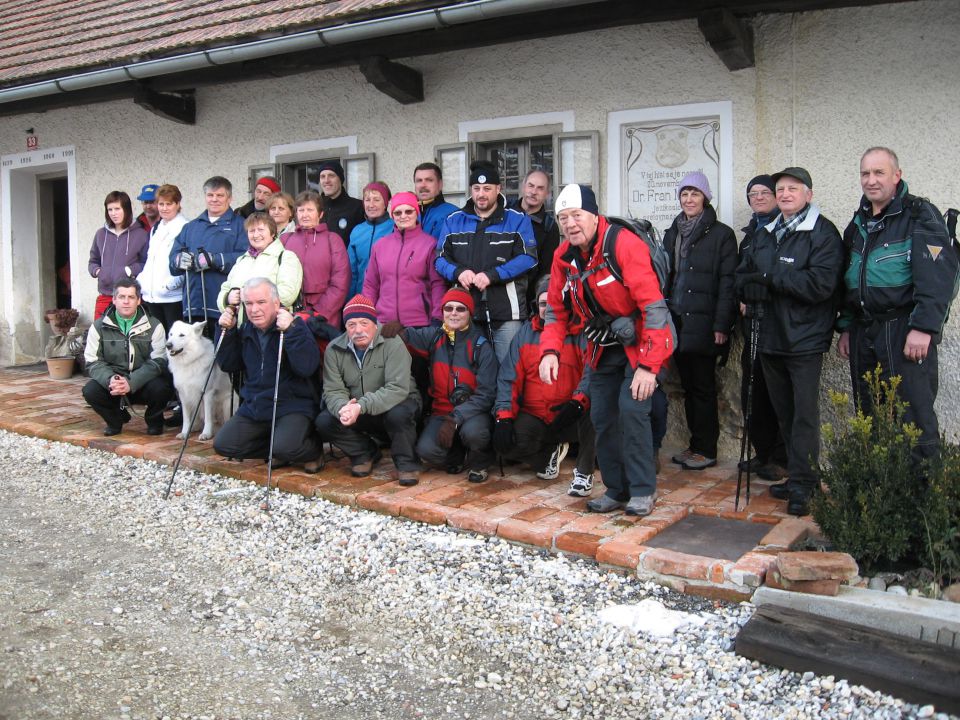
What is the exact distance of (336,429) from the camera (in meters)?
5.95

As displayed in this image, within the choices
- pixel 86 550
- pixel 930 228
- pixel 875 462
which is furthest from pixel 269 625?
pixel 930 228

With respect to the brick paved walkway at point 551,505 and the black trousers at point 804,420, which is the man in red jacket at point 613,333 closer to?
the brick paved walkway at point 551,505

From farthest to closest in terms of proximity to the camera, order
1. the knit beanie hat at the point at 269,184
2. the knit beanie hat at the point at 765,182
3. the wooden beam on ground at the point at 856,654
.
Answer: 1. the knit beanie hat at the point at 269,184
2. the knit beanie hat at the point at 765,182
3. the wooden beam on ground at the point at 856,654

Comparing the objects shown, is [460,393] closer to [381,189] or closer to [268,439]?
[268,439]

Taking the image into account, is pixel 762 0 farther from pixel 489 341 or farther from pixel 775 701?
pixel 775 701

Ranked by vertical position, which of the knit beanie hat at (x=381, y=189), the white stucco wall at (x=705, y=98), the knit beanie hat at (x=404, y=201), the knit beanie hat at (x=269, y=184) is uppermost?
the white stucco wall at (x=705, y=98)

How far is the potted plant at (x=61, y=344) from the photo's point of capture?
9.80 meters

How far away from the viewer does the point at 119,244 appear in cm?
842

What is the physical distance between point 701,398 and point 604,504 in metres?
1.27

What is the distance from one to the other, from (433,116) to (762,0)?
282cm

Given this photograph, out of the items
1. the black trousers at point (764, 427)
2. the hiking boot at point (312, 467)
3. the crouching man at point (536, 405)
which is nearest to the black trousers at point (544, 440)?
the crouching man at point (536, 405)

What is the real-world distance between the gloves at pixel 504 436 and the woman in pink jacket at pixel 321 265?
175 centimetres

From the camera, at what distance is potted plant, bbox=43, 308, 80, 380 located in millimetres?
9797

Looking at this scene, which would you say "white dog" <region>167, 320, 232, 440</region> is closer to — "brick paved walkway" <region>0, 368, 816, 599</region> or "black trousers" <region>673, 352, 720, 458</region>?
"brick paved walkway" <region>0, 368, 816, 599</region>
